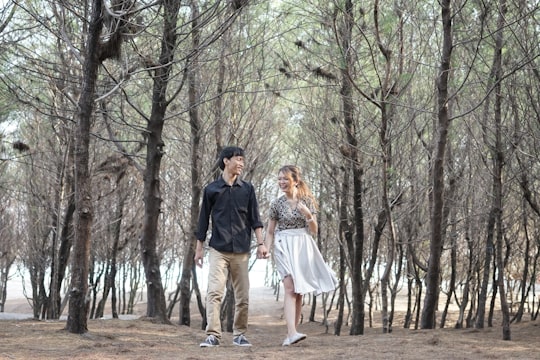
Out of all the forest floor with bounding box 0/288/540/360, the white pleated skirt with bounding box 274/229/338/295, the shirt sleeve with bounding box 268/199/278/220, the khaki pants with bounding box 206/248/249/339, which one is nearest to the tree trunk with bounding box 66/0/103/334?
the forest floor with bounding box 0/288/540/360

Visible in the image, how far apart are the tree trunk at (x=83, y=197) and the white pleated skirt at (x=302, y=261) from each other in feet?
6.59

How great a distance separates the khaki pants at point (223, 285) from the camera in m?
7.27

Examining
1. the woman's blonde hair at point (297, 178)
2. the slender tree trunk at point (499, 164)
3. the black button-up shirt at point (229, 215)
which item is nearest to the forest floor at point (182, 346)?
the black button-up shirt at point (229, 215)

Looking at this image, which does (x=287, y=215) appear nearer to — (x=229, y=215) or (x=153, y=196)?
(x=229, y=215)

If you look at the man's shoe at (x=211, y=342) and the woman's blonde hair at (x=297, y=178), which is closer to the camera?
the man's shoe at (x=211, y=342)

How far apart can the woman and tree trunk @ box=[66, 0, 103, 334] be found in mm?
1928

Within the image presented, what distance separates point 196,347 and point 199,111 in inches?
333

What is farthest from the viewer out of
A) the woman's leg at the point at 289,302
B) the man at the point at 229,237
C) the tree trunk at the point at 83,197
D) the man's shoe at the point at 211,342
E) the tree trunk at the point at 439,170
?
the tree trunk at the point at 439,170

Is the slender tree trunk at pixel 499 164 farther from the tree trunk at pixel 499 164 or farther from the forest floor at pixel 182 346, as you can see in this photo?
the forest floor at pixel 182 346

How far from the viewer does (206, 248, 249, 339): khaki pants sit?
7.27 meters

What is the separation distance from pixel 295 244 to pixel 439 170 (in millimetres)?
2999

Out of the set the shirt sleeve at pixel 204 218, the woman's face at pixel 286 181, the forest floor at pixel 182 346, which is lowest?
the forest floor at pixel 182 346

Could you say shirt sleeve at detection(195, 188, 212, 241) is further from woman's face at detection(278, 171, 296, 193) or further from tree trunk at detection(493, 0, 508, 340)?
tree trunk at detection(493, 0, 508, 340)

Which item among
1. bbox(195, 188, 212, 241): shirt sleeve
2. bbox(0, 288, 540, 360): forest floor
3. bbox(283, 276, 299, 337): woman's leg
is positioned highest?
bbox(195, 188, 212, 241): shirt sleeve
